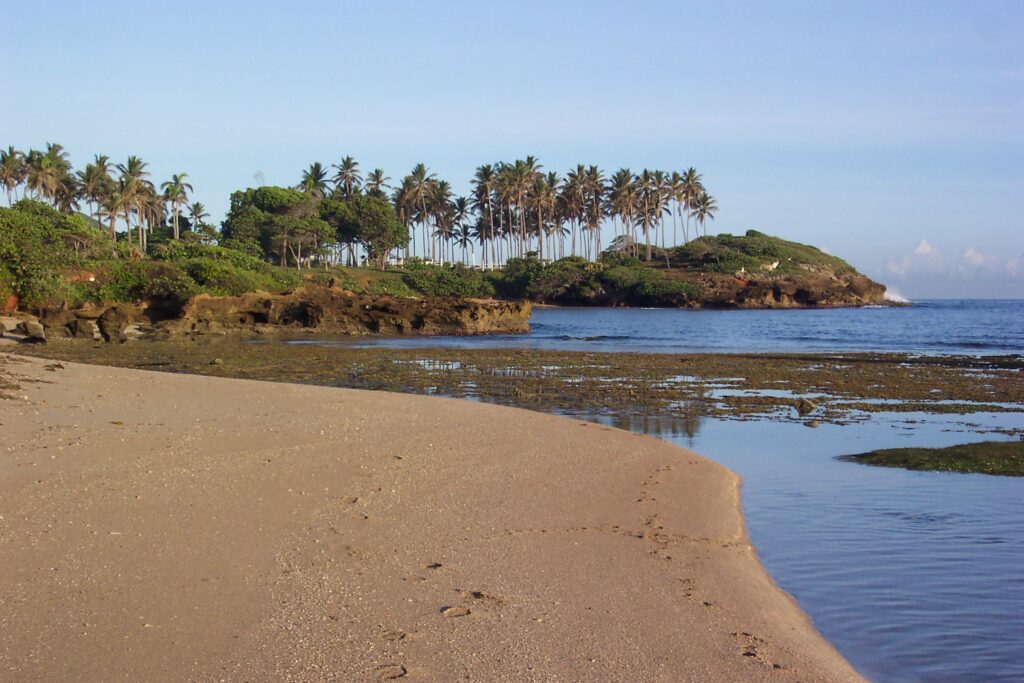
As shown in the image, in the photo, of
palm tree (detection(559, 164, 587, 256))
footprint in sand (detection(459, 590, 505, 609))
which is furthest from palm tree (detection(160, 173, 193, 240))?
footprint in sand (detection(459, 590, 505, 609))

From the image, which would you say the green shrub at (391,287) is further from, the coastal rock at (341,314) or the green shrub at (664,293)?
the coastal rock at (341,314)

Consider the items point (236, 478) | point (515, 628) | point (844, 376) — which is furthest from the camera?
point (844, 376)

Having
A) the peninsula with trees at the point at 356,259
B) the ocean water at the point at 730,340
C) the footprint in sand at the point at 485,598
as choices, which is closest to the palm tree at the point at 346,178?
the peninsula with trees at the point at 356,259

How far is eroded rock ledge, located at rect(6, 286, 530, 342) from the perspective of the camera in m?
43.8

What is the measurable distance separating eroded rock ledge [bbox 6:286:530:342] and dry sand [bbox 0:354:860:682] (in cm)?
3253

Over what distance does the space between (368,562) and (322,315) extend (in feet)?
139

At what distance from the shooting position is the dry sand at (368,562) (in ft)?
15.7

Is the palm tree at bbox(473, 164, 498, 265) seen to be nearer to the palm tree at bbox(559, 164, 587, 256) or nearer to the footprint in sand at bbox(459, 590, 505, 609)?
the palm tree at bbox(559, 164, 587, 256)

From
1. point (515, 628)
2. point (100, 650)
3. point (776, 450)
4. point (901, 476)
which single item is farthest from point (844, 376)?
point (100, 650)

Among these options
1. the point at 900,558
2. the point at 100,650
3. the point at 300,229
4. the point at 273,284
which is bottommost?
the point at 900,558

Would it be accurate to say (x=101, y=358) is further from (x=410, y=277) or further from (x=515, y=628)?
(x=410, y=277)

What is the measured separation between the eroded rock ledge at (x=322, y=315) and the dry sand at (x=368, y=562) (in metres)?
32.5

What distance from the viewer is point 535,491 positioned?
9.39 m

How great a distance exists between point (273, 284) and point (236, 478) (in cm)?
5467
